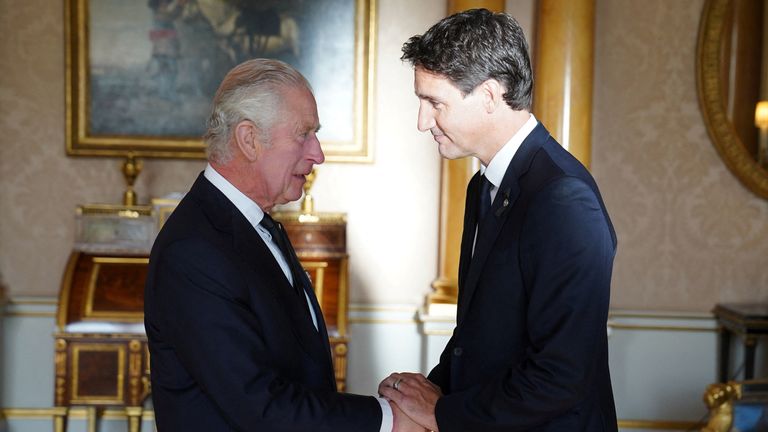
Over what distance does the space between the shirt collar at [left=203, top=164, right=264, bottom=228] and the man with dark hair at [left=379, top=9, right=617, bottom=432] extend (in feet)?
1.63

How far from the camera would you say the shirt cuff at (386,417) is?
7.33 ft

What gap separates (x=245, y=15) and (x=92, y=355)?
2.06 metres

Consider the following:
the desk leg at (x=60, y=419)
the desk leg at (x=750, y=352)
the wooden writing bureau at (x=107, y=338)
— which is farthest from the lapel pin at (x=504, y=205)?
the desk leg at (x=750, y=352)

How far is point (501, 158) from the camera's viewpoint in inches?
84.5

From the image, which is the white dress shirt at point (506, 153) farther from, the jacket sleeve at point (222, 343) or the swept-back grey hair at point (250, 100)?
the jacket sleeve at point (222, 343)

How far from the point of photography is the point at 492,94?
2066mm

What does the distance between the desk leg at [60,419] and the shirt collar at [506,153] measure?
3.22 metres

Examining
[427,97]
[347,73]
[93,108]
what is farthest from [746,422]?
[93,108]

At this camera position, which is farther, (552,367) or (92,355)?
(92,355)

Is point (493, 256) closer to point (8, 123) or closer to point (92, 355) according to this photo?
point (92, 355)

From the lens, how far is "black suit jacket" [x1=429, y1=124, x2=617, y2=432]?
6.23ft

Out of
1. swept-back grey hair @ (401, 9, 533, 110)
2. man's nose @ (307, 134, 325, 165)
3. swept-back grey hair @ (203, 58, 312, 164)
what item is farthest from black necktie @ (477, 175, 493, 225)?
swept-back grey hair @ (203, 58, 312, 164)

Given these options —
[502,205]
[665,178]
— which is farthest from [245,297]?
[665,178]

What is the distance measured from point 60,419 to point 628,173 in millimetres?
3411
